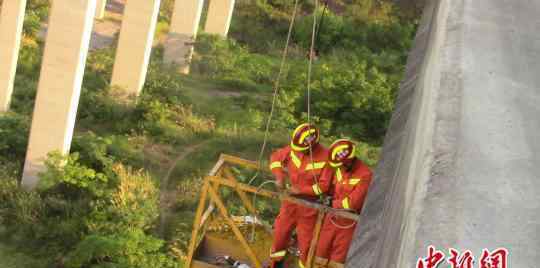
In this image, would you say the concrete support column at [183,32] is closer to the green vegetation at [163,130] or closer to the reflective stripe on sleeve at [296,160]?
the green vegetation at [163,130]

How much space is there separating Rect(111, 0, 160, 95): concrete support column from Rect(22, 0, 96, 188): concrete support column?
12.4 feet

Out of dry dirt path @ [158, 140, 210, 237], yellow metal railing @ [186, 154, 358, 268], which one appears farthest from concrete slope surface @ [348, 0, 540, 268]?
dry dirt path @ [158, 140, 210, 237]

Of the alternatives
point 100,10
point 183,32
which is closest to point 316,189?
point 183,32

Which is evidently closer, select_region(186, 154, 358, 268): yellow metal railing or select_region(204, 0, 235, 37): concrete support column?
select_region(186, 154, 358, 268): yellow metal railing

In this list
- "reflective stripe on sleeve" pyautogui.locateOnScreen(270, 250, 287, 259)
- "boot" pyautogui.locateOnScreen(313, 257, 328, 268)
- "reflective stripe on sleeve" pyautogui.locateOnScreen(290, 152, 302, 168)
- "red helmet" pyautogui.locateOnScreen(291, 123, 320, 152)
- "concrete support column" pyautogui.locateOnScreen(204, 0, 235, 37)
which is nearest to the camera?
"boot" pyautogui.locateOnScreen(313, 257, 328, 268)

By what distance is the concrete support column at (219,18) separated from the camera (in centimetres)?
2492

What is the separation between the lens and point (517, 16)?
7762mm

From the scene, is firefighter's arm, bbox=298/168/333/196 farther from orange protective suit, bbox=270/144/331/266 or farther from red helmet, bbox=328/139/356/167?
red helmet, bbox=328/139/356/167

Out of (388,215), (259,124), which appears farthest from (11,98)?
(388,215)

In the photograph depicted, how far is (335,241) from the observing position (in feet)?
28.3

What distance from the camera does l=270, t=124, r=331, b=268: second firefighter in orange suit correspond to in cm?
876

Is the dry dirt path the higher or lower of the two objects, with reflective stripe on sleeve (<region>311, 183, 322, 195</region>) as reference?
lower

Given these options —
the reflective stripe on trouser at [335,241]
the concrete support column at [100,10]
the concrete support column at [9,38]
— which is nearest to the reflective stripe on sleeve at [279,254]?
the reflective stripe on trouser at [335,241]

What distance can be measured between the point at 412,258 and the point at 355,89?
15.8 m
